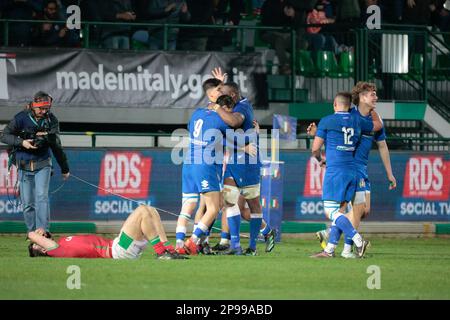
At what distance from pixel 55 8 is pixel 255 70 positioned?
14.6ft

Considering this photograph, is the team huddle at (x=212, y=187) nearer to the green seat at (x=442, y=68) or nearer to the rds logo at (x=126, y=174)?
the rds logo at (x=126, y=174)

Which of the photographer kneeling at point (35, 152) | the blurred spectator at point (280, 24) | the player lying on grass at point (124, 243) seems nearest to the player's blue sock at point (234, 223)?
the player lying on grass at point (124, 243)

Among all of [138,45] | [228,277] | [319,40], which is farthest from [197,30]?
[228,277]

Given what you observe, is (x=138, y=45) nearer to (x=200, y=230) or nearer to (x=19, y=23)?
(x=19, y=23)

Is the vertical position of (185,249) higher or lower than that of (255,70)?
lower

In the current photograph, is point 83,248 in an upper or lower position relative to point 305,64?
lower

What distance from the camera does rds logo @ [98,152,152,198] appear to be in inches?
899

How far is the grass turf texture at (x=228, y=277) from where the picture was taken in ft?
40.3

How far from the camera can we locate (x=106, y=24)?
2525 centimetres

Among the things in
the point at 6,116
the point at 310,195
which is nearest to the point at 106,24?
the point at 6,116

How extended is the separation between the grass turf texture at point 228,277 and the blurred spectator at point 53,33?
8487 millimetres

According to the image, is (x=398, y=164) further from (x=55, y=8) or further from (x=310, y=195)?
(x=55, y=8)

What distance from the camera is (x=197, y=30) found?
2650 cm

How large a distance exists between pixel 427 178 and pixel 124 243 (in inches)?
408
